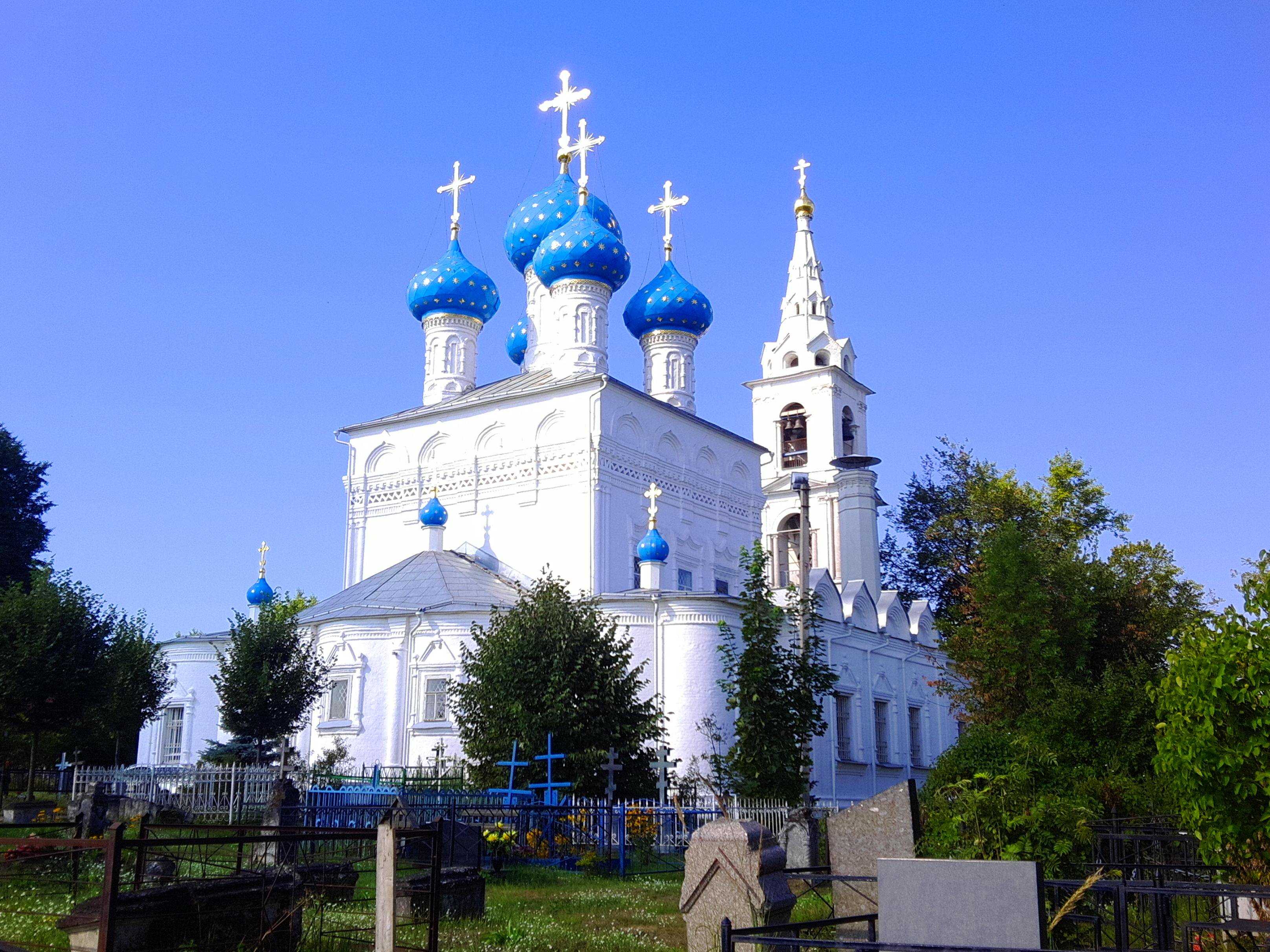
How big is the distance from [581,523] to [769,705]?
8673 millimetres

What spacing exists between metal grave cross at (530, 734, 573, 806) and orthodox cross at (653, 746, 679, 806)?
63.2 inches

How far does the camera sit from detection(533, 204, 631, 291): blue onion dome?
26.0m

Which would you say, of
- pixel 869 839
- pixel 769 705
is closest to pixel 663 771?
pixel 769 705

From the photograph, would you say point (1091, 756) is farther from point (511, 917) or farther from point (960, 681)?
point (511, 917)

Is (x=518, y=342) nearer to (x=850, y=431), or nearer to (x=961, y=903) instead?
(x=850, y=431)

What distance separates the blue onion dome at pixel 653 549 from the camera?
860 inches

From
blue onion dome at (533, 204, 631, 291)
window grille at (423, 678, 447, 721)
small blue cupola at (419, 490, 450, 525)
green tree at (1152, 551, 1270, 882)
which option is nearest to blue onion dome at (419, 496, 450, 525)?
small blue cupola at (419, 490, 450, 525)

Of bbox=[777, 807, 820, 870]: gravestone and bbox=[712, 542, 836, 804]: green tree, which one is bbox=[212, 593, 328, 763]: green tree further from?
bbox=[777, 807, 820, 870]: gravestone

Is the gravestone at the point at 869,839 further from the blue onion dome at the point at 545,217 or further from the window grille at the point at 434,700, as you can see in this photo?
the blue onion dome at the point at 545,217

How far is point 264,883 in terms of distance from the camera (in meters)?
6.51

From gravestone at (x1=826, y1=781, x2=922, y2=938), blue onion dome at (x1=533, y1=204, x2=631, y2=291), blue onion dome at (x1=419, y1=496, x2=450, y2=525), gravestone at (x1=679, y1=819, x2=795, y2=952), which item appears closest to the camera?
gravestone at (x1=679, y1=819, x2=795, y2=952)

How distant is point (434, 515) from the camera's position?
24156 mm

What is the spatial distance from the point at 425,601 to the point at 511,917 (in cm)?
1327

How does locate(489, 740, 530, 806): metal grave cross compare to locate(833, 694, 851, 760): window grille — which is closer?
locate(489, 740, 530, 806): metal grave cross
